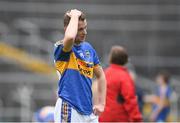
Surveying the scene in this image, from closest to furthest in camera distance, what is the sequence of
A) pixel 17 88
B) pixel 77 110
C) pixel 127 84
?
1. pixel 77 110
2. pixel 127 84
3. pixel 17 88

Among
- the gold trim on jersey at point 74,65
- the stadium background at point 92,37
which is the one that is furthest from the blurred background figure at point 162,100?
the gold trim on jersey at point 74,65

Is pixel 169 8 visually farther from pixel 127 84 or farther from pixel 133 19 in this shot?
pixel 127 84

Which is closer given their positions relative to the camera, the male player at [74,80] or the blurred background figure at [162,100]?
the male player at [74,80]

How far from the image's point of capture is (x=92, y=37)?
22.0 metres

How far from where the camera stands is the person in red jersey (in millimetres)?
10797

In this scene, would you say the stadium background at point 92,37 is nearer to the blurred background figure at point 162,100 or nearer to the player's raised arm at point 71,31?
the blurred background figure at point 162,100

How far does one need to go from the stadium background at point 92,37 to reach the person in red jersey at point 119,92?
33.3 ft

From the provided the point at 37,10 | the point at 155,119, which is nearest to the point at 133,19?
the point at 37,10

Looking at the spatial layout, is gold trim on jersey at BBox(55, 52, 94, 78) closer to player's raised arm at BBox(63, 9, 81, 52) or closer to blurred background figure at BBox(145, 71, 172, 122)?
player's raised arm at BBox(63, 9, 81, 52)

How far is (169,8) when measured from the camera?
904 inches

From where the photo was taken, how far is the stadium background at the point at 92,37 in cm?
2159

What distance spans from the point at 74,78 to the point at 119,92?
10.9 feet

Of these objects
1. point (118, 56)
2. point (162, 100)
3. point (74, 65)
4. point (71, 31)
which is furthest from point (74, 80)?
point (162, 100)

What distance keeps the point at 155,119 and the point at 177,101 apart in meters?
3.35
